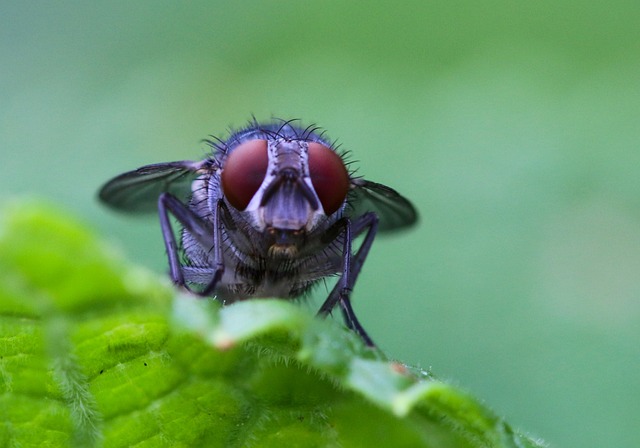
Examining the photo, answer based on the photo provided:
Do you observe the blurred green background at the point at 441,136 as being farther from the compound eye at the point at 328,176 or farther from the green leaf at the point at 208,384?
the green leaf at the point at 208,384

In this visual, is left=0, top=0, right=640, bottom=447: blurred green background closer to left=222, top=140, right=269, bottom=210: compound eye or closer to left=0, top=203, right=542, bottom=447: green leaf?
left=222, top=140, right=269, bottom=210: compound eye

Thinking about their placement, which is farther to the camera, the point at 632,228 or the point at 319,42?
the point at 319,42

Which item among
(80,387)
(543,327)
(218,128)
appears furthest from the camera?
(218,128)

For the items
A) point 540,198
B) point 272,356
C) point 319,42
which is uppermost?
point 319,42

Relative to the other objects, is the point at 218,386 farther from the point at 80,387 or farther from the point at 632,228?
the point at 632,228

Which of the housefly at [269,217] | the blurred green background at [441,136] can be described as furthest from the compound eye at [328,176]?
the blurred green background at [441,136]

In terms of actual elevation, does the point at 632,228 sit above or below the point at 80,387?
above

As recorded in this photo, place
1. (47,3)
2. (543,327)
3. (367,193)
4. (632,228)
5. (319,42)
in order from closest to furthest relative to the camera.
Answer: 1. (367,193)
2. (543,327)
3. (632,228)
4. (319,42)
5. (47,3)

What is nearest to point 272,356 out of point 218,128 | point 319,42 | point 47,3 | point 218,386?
point 218,386
